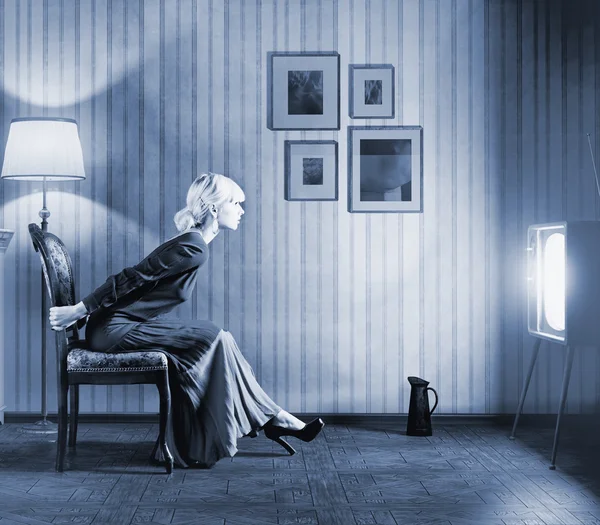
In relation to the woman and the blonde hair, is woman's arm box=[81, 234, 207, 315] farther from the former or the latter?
the blonde hair

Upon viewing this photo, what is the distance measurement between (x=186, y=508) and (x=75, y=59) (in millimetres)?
2494

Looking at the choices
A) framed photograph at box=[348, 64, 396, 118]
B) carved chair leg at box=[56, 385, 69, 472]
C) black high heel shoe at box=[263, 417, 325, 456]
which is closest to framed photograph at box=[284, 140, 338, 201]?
framed photograph at box=[348, 64, 396, 118]

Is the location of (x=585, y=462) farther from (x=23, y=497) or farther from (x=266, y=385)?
(x=23, y=497)

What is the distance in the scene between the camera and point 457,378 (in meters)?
4.14

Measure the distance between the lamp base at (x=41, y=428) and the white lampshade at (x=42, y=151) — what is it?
121 cm

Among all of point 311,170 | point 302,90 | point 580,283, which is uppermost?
point 302,90

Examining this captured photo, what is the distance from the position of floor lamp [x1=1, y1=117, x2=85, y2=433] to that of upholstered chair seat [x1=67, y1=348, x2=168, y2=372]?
37.4 inches

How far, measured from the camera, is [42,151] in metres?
3.66

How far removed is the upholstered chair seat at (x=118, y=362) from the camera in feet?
10.1

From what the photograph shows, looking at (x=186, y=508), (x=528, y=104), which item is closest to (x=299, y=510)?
(x=186, y=508)

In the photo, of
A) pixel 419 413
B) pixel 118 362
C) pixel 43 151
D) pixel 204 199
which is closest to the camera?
pixel 118 362

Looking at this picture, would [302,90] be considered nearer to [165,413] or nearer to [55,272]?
[55,272]

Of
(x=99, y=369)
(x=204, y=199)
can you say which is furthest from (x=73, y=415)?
(x=204, y=199)

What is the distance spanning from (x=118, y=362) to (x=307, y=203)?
1448 millimetres
